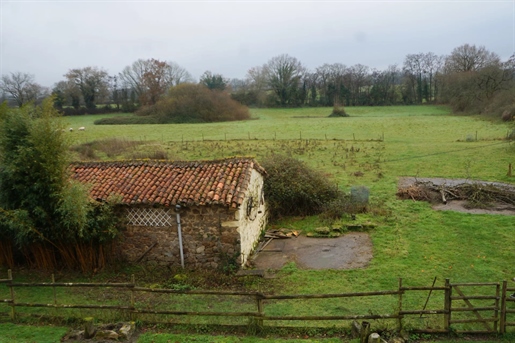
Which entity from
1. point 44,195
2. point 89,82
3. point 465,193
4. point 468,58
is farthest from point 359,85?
point 44,195

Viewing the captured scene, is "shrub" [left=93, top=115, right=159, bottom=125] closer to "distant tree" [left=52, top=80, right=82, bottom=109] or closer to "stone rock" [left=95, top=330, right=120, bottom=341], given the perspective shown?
"distant tree" [left=52, top=80, right=82, bottom=109]

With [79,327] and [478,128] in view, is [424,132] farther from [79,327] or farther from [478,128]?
[79,327]

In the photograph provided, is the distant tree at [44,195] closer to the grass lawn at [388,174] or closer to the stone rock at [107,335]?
the grass lawn at [388,174]

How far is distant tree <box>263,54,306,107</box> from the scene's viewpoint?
3445 inches

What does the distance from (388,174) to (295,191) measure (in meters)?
10.5

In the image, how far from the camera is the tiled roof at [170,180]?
13.6 m

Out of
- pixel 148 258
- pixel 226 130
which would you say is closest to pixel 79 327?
pixel 148 258

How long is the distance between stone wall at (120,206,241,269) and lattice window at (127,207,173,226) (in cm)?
17

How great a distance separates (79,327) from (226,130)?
146 ft

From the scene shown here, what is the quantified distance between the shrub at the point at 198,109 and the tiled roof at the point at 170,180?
2043 inches

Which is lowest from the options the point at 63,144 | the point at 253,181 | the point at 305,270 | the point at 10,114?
the point at 305,270

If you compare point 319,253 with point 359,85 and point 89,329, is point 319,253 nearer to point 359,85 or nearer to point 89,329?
point 89,329

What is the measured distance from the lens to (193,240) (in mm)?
13781

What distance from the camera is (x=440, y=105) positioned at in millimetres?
78188
